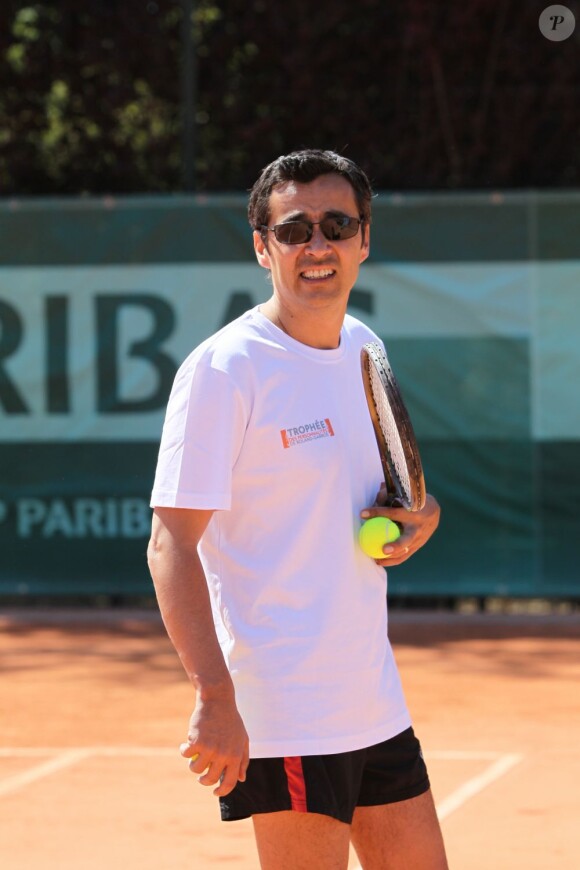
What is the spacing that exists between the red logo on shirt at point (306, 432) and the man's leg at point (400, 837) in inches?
29.9

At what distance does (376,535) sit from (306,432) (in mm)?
237

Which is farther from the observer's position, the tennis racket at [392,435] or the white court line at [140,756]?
the white court line at [140,756]

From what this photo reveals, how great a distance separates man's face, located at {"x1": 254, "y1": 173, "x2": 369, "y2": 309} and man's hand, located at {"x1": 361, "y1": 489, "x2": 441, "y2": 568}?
0.41 meters

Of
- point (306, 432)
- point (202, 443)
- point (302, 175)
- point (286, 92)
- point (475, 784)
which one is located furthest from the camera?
point (286, 92)

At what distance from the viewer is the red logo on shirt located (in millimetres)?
2836

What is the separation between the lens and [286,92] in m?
10.9

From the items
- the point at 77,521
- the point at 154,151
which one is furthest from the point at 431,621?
the point at 154,151

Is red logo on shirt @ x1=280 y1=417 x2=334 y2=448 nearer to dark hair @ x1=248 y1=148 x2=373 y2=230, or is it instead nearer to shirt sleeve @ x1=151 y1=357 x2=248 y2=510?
shirt sleeve @ x1=151 y1=357 x2=248 y2=510

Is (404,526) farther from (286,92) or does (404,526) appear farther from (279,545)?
(286,92)

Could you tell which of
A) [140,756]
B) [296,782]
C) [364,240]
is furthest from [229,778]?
[140,756]

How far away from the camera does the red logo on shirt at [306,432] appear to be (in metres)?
2.84

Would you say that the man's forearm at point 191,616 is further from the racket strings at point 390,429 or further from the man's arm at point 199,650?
the racket strings at point 390,429

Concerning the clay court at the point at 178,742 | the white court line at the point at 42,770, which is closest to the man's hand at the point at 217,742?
the clay court at the point at 178,742

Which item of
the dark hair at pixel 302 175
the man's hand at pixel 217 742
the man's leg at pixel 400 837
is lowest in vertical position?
the man's leg at pixel 400 837
